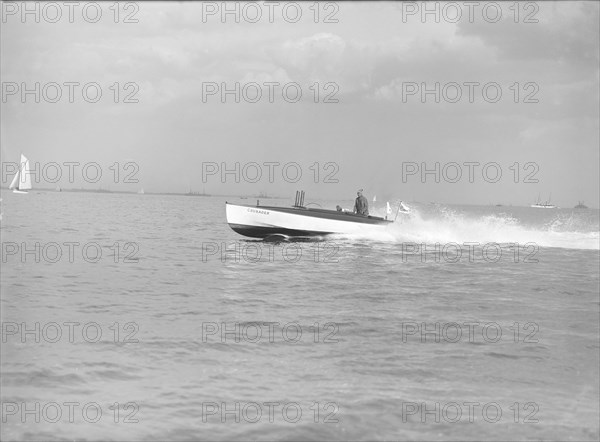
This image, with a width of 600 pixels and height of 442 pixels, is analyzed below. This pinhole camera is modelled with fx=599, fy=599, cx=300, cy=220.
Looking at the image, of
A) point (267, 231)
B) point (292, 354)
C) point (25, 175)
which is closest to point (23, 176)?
point (25, 175)

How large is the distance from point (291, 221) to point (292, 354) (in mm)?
22032

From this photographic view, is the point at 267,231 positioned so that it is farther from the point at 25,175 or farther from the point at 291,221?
the point at 25,175

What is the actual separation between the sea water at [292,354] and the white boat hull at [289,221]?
899 cm

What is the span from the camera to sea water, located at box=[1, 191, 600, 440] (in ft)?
24.5

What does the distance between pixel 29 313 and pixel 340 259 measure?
16061 millimetres

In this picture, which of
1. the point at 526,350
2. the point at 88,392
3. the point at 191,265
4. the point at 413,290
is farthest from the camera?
the point at 191,265

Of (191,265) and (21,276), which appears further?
(191,265)

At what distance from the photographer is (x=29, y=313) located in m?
13.4

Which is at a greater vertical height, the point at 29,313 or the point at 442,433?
the point at 29,313

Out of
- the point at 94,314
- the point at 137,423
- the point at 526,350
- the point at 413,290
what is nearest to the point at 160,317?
the point at 94,314

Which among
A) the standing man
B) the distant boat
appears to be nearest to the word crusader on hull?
the standing man

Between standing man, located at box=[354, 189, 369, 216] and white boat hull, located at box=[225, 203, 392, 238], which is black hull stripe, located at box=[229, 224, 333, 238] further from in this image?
standing man, located at box=[354, 189, 369, 216]

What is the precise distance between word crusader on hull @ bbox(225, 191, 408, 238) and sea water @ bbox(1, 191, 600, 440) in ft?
29.5

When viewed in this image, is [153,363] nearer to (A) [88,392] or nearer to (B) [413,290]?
(A) [88,392]
